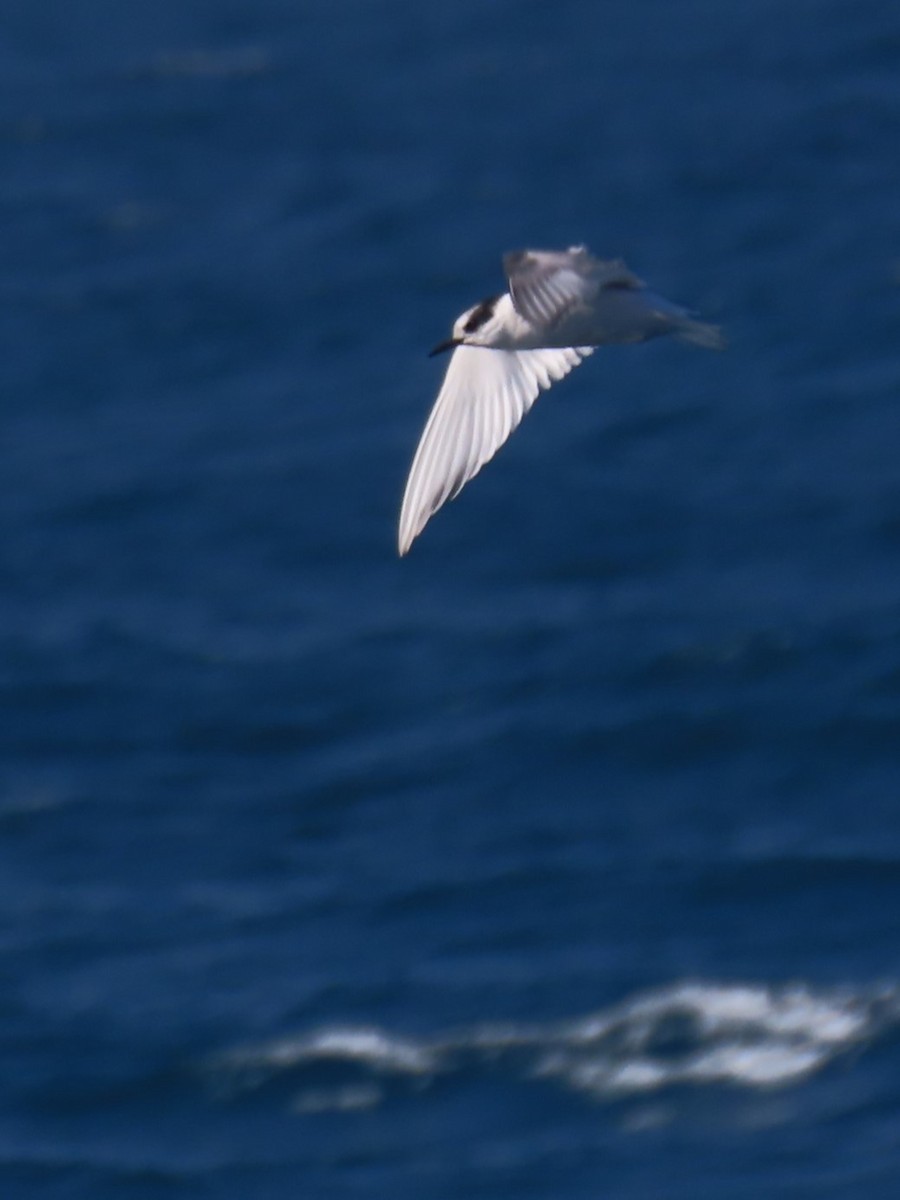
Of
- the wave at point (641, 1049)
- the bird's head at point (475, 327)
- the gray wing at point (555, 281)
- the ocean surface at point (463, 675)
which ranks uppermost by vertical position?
the ocean surface at point (463, 675)

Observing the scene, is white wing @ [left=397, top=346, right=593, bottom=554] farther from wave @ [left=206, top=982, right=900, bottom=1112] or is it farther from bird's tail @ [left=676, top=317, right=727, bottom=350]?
wave @ [left=206, top=982, right=900, bottom=1112]

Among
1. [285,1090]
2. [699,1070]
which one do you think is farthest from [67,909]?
[699,1070]

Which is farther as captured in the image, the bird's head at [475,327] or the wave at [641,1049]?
Result: the wave at [641,1049]

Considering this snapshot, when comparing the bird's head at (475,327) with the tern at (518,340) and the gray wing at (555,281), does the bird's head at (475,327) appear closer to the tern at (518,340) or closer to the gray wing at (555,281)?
the tern at (518,340)

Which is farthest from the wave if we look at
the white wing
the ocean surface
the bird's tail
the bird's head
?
the bird's tail

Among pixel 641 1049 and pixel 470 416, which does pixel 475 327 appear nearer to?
pixel 470 416

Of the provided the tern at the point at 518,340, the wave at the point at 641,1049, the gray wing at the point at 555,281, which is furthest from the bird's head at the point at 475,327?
the wave at the point at 641,1049
